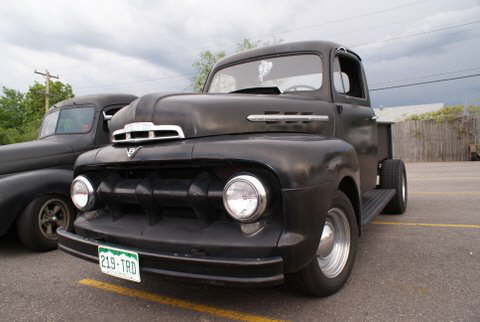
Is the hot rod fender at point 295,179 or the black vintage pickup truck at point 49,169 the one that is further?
the black vintage pickup truck at point 49,169

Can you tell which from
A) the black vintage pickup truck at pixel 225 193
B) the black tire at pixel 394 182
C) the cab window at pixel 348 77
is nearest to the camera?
the black vintage pickup truck at pixel 225 193

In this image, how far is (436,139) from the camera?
17375 mm

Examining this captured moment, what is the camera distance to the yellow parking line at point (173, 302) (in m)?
2.10

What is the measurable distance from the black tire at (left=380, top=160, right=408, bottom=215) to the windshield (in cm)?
413

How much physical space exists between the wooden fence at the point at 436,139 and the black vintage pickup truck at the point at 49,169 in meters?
16.7

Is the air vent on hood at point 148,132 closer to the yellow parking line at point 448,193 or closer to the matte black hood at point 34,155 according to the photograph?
the matte black hood at point 34,155

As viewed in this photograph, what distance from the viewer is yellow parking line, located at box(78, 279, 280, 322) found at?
2.10m

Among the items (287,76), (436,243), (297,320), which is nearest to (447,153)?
(436,243)

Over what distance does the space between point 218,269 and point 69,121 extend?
3.96 meters

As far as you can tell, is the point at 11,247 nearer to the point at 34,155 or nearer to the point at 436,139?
the point at 34,155

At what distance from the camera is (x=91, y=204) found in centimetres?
250

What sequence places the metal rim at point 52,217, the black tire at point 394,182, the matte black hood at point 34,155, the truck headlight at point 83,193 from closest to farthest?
the truck headlight at point 83,193
the metal rim at point 52,217
the matte black hood at point 34,155
the black tire at point 394,182

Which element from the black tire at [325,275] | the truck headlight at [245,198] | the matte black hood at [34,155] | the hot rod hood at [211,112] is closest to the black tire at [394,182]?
the black tire at [325,275]

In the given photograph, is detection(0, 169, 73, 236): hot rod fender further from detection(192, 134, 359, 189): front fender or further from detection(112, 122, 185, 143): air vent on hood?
detection(192, 134, 359, 189): front fender
